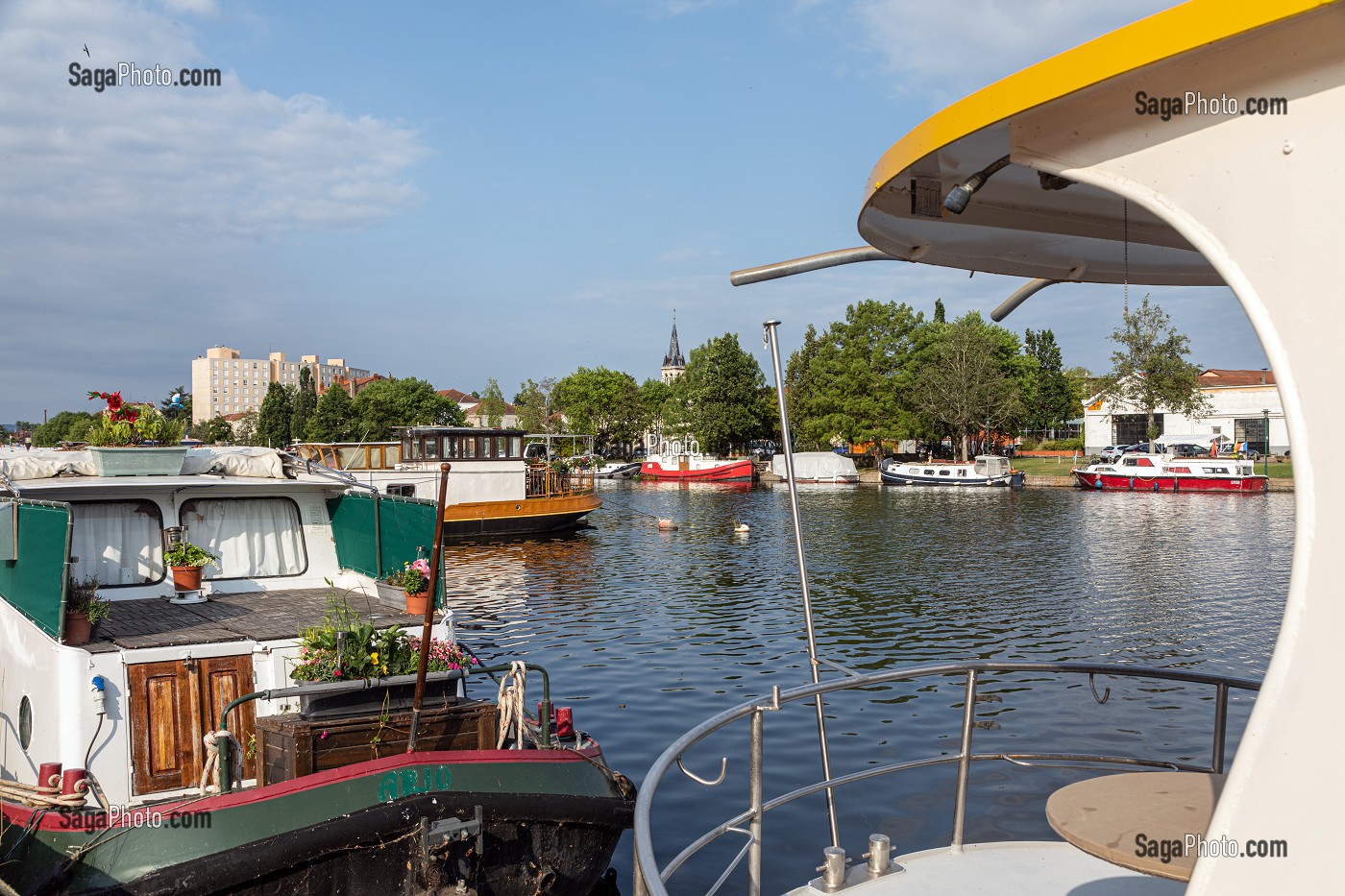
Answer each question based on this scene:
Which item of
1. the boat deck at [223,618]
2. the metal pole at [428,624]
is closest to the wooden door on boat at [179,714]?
the boat deck at [223,618]

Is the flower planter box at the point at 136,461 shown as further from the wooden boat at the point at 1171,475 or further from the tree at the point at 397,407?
the tree at the point at 397,407

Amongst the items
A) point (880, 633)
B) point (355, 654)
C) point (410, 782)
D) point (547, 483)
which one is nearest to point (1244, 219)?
point (410, 782)

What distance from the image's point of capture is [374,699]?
8875mm

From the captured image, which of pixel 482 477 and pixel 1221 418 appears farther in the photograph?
pixel 1221 418

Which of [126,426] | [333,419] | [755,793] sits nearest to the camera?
[755,793]

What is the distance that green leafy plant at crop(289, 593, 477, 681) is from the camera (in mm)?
8781

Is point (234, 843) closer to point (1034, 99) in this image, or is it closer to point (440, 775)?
point (440, 775)

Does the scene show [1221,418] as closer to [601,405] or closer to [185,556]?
[601,405]

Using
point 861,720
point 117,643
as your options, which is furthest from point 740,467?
point 117,643

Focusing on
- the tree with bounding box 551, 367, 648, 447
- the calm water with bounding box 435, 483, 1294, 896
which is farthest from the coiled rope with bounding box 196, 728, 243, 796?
the tree with bounding box 551, 367, 648, 447

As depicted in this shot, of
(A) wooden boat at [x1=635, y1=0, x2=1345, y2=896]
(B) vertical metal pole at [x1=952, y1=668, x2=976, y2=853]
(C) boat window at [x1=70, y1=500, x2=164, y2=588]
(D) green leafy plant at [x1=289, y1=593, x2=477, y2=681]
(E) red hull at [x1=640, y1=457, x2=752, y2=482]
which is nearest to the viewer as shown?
(A) wooden boat at [x1=635, y1=0, x2=1345, y2=896]

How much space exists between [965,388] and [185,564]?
7608cm

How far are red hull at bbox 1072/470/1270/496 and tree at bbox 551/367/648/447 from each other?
191 feet

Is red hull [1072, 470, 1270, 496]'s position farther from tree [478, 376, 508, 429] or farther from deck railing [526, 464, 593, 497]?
tree [478, 376, 508, 429]
